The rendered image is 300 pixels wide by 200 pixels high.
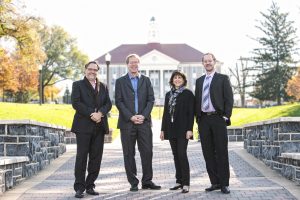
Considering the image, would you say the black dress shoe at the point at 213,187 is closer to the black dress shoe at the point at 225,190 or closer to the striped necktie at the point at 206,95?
the black dress shoe at the point at 225,190

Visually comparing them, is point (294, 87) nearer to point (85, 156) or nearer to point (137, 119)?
point (137, 119)

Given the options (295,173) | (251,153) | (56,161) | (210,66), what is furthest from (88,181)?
(251,153)

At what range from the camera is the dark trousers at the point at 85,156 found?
7.26 m

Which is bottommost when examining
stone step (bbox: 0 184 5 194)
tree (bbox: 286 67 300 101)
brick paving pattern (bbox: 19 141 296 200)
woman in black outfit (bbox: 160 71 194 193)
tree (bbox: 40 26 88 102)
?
brick paving pattern (bbox: 19 141 296 200)

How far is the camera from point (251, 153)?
39.9 ft

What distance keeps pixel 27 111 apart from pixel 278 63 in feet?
121

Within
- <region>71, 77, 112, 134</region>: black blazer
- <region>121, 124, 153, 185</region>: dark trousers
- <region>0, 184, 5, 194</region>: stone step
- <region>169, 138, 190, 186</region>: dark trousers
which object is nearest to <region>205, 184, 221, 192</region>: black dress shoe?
<region>169, 138, 190, 186</region>: dark trousers

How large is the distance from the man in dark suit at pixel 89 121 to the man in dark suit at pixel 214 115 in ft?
4.55

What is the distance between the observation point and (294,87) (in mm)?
50844

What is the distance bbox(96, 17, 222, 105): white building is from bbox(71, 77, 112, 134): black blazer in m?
78.4

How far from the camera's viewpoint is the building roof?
8894 centimetres

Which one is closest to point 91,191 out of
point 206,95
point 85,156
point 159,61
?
point 85,156

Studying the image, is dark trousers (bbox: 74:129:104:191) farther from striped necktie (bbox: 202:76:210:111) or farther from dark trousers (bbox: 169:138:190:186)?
striped necktie (bbox: 202:76:210:111)

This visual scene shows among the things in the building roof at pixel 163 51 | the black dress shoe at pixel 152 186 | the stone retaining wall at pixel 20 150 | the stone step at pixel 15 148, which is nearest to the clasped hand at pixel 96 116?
the black dress shoe at pixel 152 186
